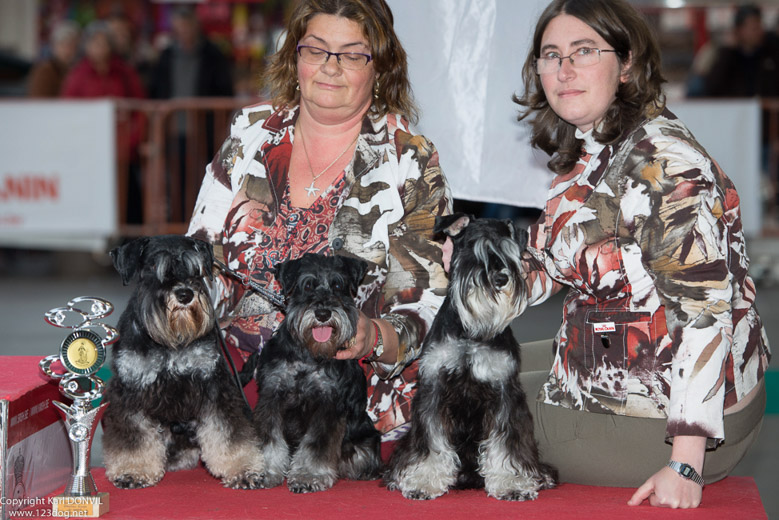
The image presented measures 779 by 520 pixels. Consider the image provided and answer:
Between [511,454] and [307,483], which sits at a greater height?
[511,454]

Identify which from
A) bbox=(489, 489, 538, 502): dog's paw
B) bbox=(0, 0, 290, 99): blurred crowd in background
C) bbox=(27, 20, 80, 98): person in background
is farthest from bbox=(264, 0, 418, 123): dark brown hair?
bbox=(27, 20, 80, 98): person in background

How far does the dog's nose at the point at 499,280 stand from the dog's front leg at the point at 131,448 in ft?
3.69

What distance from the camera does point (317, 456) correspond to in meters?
2.83

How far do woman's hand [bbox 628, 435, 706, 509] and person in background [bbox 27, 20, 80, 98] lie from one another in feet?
29.6

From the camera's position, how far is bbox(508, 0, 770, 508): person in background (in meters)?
2.64

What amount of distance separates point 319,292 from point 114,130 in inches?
280

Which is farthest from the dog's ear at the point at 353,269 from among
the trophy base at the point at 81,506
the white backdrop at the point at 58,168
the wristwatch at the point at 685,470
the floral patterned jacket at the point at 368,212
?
the white backdrop at the point at 58,168

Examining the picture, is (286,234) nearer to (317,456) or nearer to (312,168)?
(312,168)

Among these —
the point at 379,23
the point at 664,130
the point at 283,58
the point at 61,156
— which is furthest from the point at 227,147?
the point at 61,156

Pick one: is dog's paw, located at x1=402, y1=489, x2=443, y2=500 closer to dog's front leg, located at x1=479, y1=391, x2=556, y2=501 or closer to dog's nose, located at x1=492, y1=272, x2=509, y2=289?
dog's front leg, located at x1=479, y1=391, x2=556, y2=501

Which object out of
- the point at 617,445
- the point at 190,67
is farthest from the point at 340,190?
the point at 190,67

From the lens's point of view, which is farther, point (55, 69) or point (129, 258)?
point (55, 69)

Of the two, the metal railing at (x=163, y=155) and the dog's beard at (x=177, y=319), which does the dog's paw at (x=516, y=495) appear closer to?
the dog's beard at (x=177, y=319)

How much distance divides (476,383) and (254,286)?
868 mm
